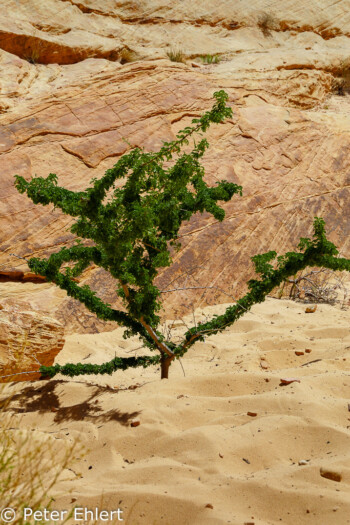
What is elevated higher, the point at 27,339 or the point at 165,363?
the point at 165,363

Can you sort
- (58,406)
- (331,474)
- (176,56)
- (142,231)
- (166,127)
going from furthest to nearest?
1. (176,56)
2. (166,127)
3. (58,406)
4. (142,231)
5. (331,474)

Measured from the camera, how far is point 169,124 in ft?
28.8

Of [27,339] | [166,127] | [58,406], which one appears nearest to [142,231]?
[58,406]

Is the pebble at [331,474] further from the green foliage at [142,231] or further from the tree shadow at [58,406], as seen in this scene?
the green foliage at [142,231]

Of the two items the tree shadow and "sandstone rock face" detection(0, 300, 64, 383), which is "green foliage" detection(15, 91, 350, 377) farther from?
"sandstone rock face" detection(0, 300, 64, 383)

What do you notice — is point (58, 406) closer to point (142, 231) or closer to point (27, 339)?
point (27, 339)

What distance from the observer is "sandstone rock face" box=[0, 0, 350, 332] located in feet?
23.1

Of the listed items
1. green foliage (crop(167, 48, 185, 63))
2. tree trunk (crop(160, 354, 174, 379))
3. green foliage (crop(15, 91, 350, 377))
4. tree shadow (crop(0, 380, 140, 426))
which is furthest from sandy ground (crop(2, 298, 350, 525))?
green foliage (crop(167, 48, 185, 63))

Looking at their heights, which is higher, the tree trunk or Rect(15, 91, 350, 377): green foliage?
Rect(15, 91, 350, 377): green foliage

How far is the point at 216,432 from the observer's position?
2.92 meters

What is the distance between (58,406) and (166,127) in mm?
6142

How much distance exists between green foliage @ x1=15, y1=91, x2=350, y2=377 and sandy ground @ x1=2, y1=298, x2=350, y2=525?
0.42 m

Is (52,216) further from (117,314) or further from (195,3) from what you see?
(195,3)

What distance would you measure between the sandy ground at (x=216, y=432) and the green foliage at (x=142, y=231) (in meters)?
0.42
